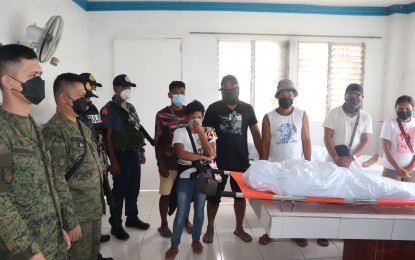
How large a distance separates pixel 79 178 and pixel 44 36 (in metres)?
1.35

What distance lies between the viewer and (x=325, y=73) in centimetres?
467

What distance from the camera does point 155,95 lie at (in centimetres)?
434

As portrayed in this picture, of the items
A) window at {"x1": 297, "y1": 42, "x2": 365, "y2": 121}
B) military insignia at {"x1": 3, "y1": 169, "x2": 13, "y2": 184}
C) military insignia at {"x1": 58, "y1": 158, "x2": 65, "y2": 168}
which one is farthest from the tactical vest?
window at {"x1": 297, "y1": 42, "x2": 365, "y2": 121}

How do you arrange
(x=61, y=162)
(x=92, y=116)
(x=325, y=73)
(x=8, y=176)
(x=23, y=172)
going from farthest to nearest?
(x=325, y=73)
(x=92, y=116)
(x=61, y=162)
(x=23, y=172)
(x=8, y=176)

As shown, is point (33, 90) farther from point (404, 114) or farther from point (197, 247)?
point (404, 114)

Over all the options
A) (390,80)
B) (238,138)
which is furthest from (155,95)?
(390,80)

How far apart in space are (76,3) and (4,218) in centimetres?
350

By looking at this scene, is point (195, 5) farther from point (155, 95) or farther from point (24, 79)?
point (24, 79)

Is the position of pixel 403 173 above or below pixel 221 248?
above

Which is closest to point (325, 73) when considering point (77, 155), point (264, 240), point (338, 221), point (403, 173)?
point (403, 173)

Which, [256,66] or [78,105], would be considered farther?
[256,66]

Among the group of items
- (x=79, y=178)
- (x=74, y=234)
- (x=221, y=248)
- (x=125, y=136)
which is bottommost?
(x=221, y=248)

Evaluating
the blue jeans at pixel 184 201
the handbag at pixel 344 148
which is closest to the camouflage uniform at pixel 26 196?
the blue jeans at pixel 184 201

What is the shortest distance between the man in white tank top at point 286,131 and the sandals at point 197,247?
3.22 feet
